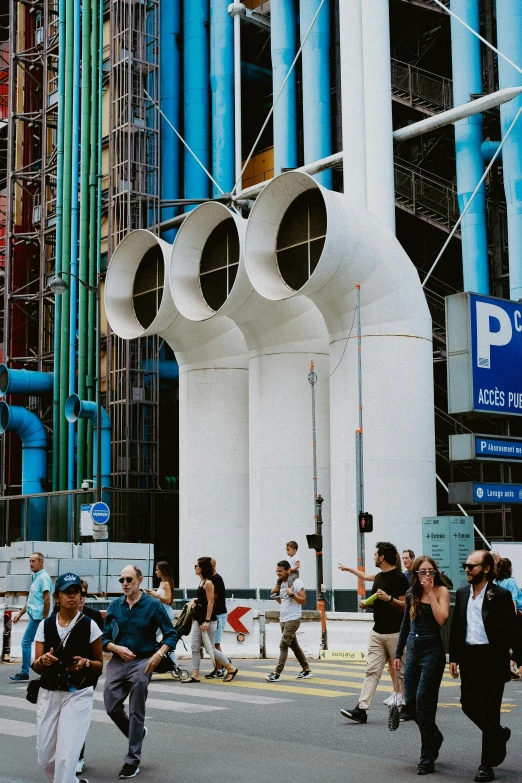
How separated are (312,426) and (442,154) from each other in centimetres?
1575

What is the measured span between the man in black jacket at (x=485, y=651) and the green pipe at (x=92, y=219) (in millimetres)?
34513

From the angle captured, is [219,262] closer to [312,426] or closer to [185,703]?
[312,426]

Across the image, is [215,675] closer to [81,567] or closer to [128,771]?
[128,771]

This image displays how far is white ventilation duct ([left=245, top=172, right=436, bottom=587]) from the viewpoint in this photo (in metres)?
27.6

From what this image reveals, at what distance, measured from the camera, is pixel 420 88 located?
3906 cm

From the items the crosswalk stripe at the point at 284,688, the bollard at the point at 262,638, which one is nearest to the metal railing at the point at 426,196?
the bollard at the point at 262,638

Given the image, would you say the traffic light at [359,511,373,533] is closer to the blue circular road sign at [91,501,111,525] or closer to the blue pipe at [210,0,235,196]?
the blue circular road sign at [91,501,111,525]

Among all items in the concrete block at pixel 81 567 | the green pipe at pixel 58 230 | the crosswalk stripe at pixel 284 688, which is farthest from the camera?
the green pipe at pixel 58 230

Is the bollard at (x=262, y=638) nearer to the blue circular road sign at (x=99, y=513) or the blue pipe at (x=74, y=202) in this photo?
the blue circular road sign at (x=99, y=513)

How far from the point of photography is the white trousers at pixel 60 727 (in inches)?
304

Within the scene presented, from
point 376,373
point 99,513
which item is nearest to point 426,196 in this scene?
point 376,373

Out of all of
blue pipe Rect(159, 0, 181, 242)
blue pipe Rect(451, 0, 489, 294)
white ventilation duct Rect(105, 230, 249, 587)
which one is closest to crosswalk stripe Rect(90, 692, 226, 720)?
white ventilation duct Rect(105, 230, 249, 587)

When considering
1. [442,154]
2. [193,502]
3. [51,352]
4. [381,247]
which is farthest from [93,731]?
[51,352]

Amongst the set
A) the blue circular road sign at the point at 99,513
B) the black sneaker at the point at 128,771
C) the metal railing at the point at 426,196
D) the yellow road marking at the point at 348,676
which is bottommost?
the yellow road marking at the point at 348,676
